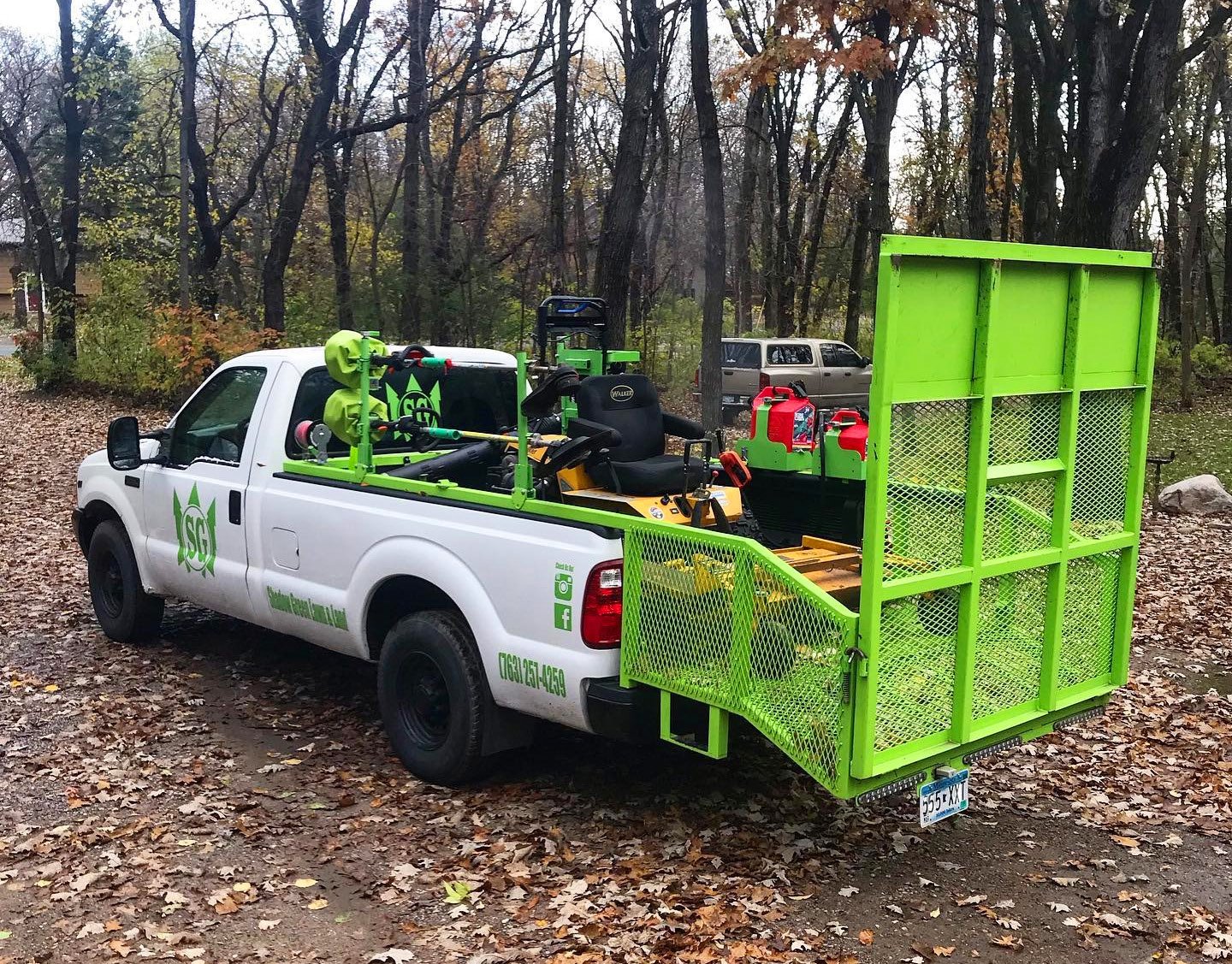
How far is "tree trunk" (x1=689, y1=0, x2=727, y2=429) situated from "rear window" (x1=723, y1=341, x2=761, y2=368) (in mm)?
6923

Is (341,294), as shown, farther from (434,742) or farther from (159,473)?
(434,742)

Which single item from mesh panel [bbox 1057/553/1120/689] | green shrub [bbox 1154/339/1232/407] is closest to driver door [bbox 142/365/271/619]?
mesh panel [bbox 1057/553/1120/689]

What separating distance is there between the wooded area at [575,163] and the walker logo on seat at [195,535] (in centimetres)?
812

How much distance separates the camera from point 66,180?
80.6 feet

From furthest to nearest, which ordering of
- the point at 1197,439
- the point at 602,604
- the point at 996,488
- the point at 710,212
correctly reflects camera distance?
the point at 1197,439
the point at 710,212
the point at 602,604
the point at 996,488

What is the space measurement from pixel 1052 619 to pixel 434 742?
9.24 ft

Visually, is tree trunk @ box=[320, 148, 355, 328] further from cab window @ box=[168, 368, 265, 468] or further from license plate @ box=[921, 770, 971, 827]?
license plate @ box=[921, 770, 971, 827]

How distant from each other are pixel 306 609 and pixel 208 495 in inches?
45.1

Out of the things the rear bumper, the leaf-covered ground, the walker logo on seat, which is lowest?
the leaf-covered ground

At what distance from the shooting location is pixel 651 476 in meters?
5.59

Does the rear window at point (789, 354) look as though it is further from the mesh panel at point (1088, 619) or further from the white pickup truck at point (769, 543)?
the mesh panel at point (1088, 619)

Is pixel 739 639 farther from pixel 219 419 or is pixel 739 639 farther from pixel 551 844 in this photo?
pixel 219 419

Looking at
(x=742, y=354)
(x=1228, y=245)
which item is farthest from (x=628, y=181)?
(x=1228, y=245)

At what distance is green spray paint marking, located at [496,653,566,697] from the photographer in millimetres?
4902
